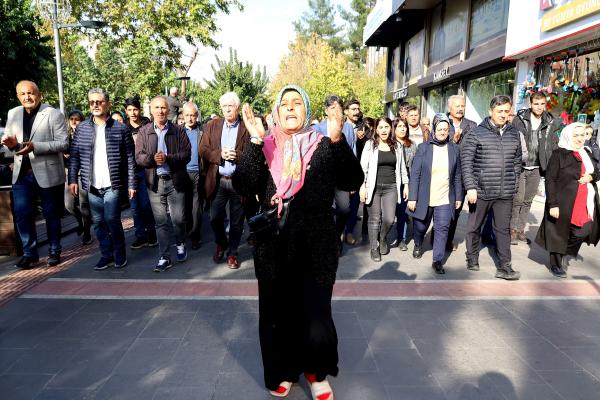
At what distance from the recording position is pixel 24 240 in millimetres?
5461

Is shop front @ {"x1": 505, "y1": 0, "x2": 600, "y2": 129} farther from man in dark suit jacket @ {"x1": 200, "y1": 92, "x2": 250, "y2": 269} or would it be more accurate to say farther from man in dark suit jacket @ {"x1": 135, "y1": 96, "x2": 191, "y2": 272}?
man in dark suit jacket @ {"x1": 135, "y1": 96, "x2": 191, "y2": 272}

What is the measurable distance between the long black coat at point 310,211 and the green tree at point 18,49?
432 inches

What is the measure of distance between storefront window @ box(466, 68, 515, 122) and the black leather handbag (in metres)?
10.9

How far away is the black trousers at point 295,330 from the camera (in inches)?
106

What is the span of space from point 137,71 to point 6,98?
5.54 m

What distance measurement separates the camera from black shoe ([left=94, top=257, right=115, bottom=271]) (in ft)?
17.8

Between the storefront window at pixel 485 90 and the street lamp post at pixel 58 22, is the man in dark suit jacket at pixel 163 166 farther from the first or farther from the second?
the storefront window at pixel 485 90

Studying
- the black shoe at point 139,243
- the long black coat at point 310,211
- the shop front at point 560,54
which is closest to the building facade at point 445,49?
the shop front at point 560,54

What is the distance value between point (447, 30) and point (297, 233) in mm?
17598

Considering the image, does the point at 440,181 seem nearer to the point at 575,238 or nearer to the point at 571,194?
the point at 571,194

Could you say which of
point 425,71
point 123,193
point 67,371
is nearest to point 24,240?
point 123,193

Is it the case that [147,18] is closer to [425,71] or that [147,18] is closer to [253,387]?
[425,71]

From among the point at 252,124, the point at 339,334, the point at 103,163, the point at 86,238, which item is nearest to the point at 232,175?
the point at 252,124

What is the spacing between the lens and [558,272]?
207 inches
